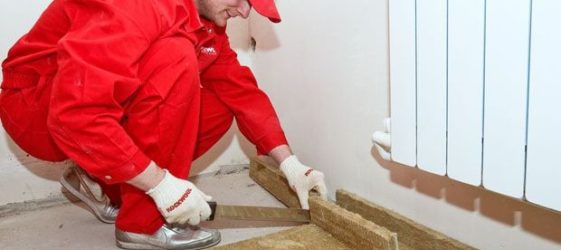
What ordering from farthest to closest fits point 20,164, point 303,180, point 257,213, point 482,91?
point 20,164 → point 303,180 → point 257,213 → point 482,91

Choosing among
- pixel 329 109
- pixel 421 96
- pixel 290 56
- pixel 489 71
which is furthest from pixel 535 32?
pixel 290 56

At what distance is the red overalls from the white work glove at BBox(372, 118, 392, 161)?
0.35 m

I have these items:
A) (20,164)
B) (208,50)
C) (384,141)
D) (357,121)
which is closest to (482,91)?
(384,141)

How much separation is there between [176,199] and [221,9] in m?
0.51

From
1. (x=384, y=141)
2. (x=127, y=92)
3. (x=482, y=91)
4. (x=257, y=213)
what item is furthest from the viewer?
(x=257, y=213)

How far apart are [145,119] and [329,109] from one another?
1.81ft

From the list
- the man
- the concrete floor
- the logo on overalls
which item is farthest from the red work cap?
the concrete floor

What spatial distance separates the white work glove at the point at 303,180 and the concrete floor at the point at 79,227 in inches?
3.8

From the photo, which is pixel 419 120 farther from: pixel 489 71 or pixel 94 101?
pixel 94 101

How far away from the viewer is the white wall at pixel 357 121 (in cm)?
87

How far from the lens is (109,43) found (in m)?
0.84

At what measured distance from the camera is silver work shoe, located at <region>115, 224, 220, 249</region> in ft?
3.68

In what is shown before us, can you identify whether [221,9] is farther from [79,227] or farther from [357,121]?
[79,227]

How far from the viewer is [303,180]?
4.14 feet
